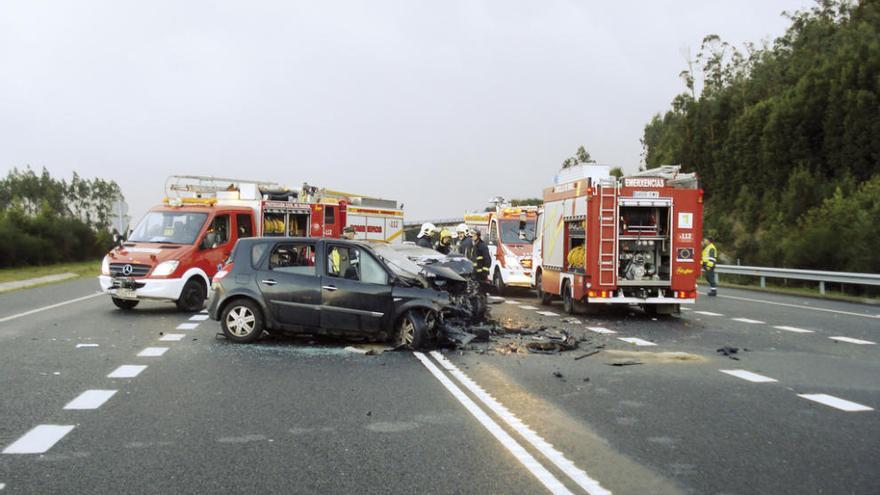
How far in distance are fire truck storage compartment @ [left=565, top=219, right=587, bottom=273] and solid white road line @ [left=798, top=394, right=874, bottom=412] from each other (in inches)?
308

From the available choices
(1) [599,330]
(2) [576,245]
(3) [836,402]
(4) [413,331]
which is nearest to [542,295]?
(2) [576,245]

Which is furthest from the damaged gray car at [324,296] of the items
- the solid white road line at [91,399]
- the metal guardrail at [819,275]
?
the metal guardrail at [819,275]

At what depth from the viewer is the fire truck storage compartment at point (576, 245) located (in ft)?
52.3

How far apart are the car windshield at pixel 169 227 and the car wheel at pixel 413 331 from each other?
279 inches

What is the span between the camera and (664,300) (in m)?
15.7

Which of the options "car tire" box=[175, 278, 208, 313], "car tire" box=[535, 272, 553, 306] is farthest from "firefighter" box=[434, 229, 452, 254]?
"car tire" box=[175, 278, 208, 313]

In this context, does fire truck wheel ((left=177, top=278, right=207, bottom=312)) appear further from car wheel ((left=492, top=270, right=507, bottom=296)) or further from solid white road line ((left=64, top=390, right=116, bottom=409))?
car wheel ((left=492, top=270, right=507, bottom=296))

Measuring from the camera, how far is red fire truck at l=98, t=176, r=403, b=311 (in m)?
15.6

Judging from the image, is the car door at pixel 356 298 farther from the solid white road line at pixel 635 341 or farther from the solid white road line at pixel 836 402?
the solid white road line at pixel 836 402

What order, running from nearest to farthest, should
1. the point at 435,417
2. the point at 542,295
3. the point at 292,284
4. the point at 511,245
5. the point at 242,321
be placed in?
the point at 435,417
the point at 292,284
the point at 242,321
the point at 542,295
the point at 511,245

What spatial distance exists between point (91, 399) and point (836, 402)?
714 cm

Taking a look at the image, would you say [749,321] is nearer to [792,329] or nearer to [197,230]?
[792,329]

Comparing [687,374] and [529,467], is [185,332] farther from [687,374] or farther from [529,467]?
[529,467]

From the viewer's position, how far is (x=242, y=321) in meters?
11.4
